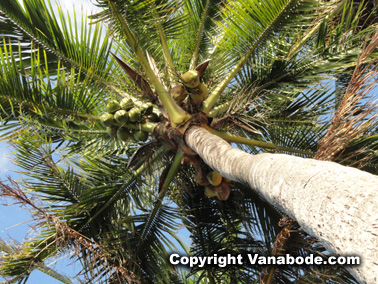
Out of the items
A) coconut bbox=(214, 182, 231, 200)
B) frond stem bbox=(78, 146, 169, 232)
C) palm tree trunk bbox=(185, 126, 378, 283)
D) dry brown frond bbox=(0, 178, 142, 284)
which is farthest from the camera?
frond stem bbox=(78, 146, 169, 232)

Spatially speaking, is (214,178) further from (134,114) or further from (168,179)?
(134,114)

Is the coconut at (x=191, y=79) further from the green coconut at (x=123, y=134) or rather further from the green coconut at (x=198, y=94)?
the green coconut at (x=123, y=134)

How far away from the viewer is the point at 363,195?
1505 millimetres

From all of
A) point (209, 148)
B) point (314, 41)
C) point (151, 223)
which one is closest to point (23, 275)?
point (151, 223)

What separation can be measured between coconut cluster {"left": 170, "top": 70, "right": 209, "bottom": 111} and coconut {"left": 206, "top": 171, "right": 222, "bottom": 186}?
764 mm

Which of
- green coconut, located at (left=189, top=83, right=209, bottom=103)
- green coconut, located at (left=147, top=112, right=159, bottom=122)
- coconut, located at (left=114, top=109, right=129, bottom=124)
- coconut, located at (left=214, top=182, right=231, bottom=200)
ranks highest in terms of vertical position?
coconut, located at (left=114, top=109, right=129, bottom=124)

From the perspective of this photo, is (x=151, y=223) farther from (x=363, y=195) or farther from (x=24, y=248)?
(x=363, y=195)

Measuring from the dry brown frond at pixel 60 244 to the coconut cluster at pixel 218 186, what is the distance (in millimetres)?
1316

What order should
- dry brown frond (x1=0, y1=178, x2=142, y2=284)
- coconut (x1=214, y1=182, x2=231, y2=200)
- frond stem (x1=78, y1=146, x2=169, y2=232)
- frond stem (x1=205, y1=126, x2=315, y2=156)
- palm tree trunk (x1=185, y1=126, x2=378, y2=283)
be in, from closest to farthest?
palm tree trunk (x1=185, y1=126, x2=378, y2=283) → dry brown frond (x1=0, y1=178, x2=142, y2=284) → frond stem (x1=205, y1=126, x2=315, y2=156) → coconut (x1=214, y1=182, x2=231, y2=200) → frond stem (x1=78, y1=146, x2=169, y2=232)

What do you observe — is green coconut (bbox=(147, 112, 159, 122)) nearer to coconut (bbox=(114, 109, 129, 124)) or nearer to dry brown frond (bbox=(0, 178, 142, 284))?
coconut (bbox=(114, 109, 129, 124))

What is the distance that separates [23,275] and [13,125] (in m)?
1.70

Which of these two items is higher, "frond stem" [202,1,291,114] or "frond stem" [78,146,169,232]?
"frond stem" [202,1,291,114]

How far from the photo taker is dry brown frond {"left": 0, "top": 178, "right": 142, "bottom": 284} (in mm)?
3918

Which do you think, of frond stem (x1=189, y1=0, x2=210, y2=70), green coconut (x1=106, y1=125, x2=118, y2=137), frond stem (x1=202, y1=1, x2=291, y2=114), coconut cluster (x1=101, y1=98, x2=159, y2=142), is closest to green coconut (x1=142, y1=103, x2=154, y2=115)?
coconut cluster (x1=101, y1=98, x2=159, y2=142)
